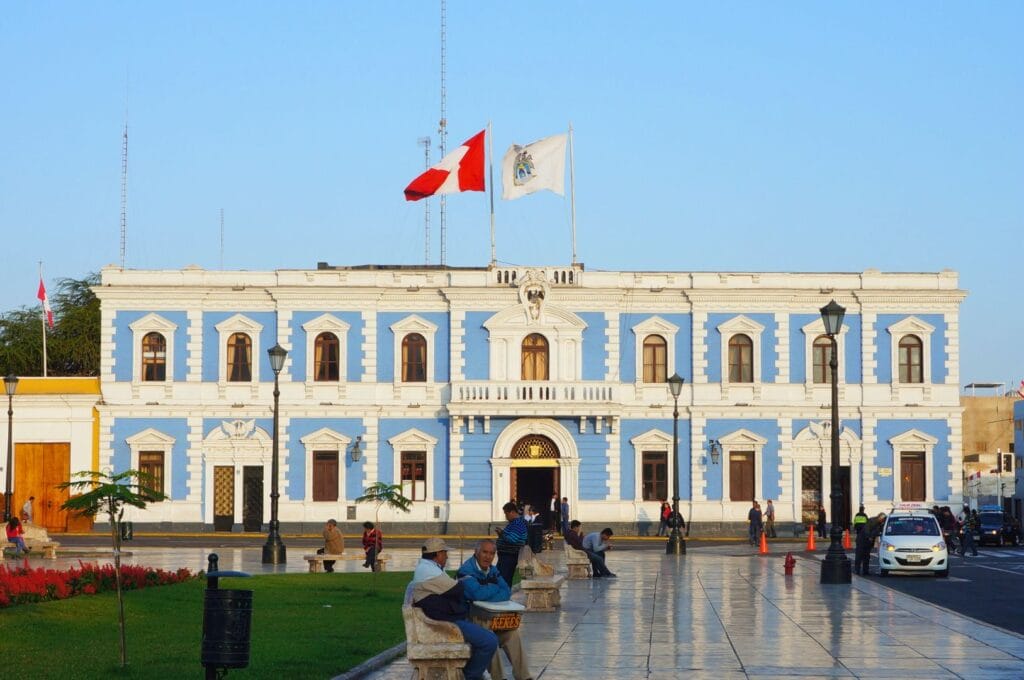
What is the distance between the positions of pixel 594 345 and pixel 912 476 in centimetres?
1295

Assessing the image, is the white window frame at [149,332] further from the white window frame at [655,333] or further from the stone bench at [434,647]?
the stone bench at [434,647]

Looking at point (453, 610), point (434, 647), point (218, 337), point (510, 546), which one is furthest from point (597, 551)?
point (218, 337)

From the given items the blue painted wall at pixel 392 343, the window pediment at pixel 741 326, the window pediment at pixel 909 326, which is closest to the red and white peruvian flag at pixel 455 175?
the blue painted wall at pixel 392 343

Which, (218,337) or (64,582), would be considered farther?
(218,337)

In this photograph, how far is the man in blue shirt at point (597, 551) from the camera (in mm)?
34469

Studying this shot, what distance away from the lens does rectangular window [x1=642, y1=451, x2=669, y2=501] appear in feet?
199

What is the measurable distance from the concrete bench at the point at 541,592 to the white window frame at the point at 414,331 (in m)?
34.7

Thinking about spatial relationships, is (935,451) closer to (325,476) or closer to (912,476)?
(912,476)

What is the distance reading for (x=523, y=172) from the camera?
60.8m

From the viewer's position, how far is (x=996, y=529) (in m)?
58.9

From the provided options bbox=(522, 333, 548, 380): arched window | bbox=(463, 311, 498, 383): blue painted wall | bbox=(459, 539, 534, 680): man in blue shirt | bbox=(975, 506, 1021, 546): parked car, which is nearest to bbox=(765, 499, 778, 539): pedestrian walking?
bbox=(975, 506, 1021, 546): parked car

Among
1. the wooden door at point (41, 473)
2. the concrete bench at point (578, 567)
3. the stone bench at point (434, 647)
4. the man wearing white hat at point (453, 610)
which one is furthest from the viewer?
the wooden door at point (41, 473)

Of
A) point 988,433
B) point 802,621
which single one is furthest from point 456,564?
point 988,433

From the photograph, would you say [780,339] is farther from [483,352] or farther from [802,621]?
[802,621]
